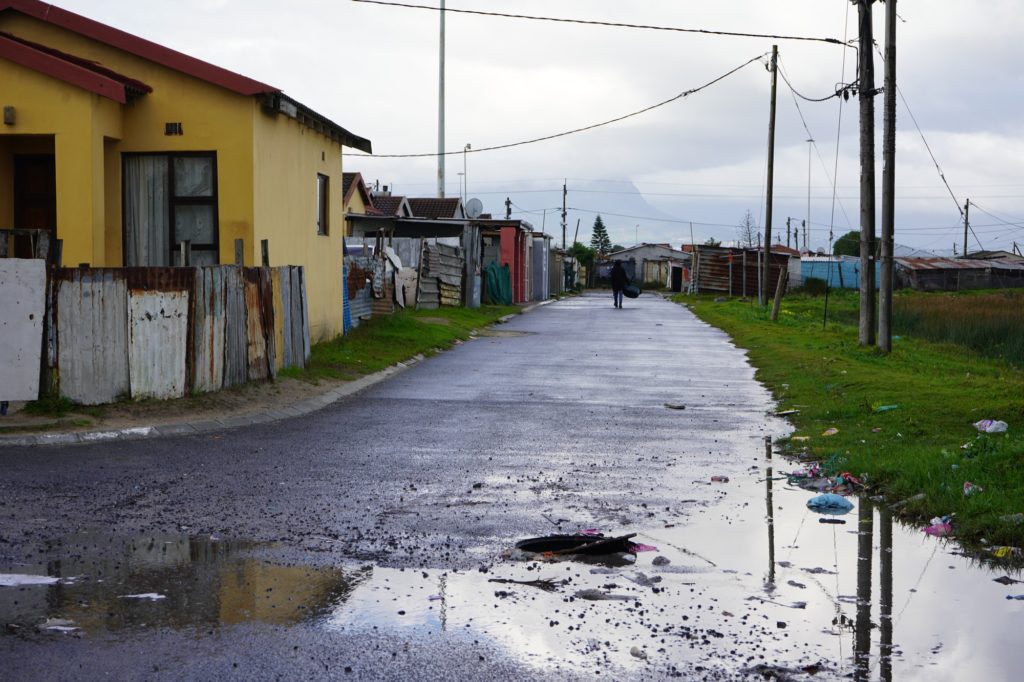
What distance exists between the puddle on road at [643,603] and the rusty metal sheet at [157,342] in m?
5.61

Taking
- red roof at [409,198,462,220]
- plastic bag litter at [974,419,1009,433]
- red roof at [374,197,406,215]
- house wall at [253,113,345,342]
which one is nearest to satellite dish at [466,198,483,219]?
red roof at [409,198,462,220]

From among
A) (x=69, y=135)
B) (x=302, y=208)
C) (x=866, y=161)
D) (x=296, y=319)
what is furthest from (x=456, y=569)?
(x=866, y=161)

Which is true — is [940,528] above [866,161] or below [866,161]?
below

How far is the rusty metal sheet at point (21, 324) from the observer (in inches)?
462

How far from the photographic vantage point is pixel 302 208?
19.7m

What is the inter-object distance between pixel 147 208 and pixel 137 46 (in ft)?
7.76

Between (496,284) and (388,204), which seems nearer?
(496,284)

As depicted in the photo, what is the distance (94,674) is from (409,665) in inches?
52.5

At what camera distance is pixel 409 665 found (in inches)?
196

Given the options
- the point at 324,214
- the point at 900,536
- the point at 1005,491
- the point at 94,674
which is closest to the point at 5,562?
the point at 94,674

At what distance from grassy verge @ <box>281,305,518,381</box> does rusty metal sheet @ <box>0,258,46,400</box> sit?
13.4 feet

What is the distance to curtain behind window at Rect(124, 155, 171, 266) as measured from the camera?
17.0m

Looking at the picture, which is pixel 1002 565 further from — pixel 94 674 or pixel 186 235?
pixel 186 235

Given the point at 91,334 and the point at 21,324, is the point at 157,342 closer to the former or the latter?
the point at 91,334
